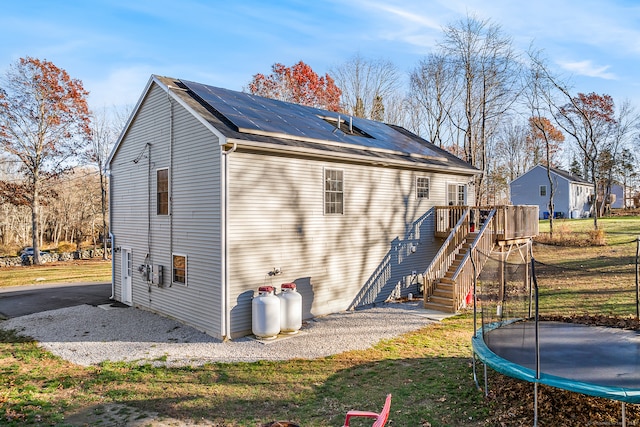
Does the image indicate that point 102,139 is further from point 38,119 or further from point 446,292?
point 446,292

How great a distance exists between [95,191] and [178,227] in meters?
29.4

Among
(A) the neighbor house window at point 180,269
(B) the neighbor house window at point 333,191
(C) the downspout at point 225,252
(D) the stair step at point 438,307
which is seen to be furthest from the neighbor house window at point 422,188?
(A) the neighbor house window at point 180,269

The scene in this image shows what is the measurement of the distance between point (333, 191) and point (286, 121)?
8.41 ft

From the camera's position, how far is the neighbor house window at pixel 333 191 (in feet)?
38.4

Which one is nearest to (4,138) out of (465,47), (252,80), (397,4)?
(252,80)

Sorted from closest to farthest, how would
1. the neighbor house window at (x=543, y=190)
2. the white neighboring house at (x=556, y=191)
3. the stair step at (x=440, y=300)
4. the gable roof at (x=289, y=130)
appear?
the gable roof at (x=289, y=130) → the stair step at (x=440, y=300) → the white neighboring house at (x=556, y=191) → the neighbor house window at (x=543, y=190)

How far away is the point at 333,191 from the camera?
11.9 meters

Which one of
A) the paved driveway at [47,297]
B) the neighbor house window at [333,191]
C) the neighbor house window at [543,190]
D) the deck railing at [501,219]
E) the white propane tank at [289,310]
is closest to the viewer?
the white propane tank at [289,310]

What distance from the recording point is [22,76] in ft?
80.9

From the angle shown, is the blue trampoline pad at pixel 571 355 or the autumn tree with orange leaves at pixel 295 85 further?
the autumn tree with orange leaves at pixel 295 85

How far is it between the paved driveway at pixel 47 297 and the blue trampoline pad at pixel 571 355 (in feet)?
40.9

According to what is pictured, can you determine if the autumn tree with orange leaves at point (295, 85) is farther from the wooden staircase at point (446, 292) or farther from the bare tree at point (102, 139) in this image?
the wooden staircase at point (446, 292)

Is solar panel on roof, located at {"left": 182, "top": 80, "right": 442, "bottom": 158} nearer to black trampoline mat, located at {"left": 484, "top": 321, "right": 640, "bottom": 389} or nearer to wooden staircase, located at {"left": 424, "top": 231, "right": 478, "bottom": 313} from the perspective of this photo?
wooden staircase, located at {"left": 424, "top": 231, "right": 478, "bottom": 313}

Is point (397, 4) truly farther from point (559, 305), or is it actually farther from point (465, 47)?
point (465, 47)
